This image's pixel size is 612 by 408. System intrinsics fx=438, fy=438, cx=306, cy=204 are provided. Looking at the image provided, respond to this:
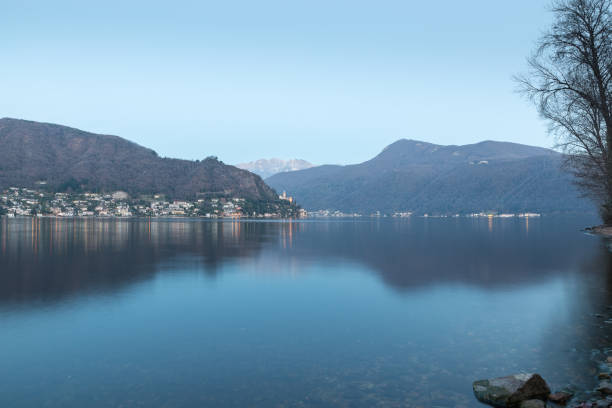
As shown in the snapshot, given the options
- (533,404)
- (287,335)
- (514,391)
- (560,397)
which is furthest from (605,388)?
(287,335)

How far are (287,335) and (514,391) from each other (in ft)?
20.5

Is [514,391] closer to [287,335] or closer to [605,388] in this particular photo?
[605,388]

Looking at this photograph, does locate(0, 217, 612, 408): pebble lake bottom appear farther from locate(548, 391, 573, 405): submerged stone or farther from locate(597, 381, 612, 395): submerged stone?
locate(548, 391, 573, 405): submerged stone

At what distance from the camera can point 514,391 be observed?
767 cm

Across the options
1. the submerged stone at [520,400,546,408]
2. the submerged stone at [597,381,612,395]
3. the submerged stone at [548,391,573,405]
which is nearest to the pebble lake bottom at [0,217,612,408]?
the submerged stone at [597,381,612,395]

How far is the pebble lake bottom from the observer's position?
27.3ft

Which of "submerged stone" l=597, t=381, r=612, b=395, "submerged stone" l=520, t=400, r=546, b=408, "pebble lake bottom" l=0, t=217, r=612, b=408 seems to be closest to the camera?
"submerged stone" l=520, t=400, r=546, b=408

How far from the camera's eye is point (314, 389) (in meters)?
8.39

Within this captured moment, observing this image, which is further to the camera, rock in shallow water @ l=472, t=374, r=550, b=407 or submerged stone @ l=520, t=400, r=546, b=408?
rock in shallow water @ l=472, t=374, r=550, b=407

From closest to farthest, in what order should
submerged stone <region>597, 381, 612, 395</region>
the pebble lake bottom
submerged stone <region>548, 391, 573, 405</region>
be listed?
submerged stone <region>548, 391, 573, 405</region> < submerged stone <region>597, 381, 612, 395</region> < the pebble lake bottom

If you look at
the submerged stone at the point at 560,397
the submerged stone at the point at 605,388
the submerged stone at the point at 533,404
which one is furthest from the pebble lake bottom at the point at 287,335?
the submerged stone at the point at 533,404

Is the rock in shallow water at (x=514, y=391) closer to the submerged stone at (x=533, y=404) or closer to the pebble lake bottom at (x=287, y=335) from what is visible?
the submerged stone at (x=533, y=404)

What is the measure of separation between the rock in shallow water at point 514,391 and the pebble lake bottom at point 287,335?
11.8 inches

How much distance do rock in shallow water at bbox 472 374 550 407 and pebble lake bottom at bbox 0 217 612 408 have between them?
30cm
